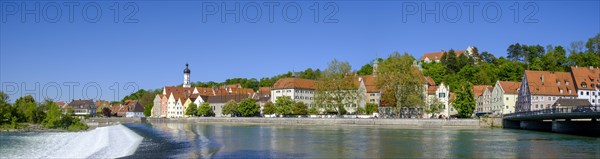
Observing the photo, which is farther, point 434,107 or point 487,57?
point 487,57

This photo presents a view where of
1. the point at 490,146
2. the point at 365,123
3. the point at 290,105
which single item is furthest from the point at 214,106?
the point at 490,146

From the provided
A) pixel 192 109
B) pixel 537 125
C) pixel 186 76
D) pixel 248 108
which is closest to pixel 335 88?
pixel 248 108

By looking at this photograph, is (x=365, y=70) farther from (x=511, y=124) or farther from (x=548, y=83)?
(x=511, y=124)

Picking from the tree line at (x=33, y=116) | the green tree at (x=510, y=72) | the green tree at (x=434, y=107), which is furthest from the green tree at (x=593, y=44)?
the tree line at (x=33, y=116)

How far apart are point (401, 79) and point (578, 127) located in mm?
33617

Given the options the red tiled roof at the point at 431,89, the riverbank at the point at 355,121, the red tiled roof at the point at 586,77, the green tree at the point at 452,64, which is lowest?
the riverbank at the point at 355,121

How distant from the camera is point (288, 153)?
3625 cm

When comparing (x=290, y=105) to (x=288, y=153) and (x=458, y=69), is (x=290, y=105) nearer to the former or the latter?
(x=458, y=69)

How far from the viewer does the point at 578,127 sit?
6419 cm

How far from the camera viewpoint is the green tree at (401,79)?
310 feet

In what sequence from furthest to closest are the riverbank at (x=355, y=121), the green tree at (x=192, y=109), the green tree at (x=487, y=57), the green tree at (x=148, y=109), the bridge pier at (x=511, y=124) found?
the green tree at (x=148, y=109)
the green tree at (x=487, y=57)
the green tree at (x=192, y=109)
the riverbank at (x=355, y=121)
the bridge pier at (x=511, y=124)

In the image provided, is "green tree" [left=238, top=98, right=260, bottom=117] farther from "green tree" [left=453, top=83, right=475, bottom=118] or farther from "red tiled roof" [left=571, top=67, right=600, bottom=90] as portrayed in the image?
"red tiled roof" [left=571, top=67, right=600, bottom=90]

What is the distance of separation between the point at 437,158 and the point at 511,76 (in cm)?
10637

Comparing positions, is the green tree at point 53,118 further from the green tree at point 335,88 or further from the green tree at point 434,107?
the green tree at point 434,107
